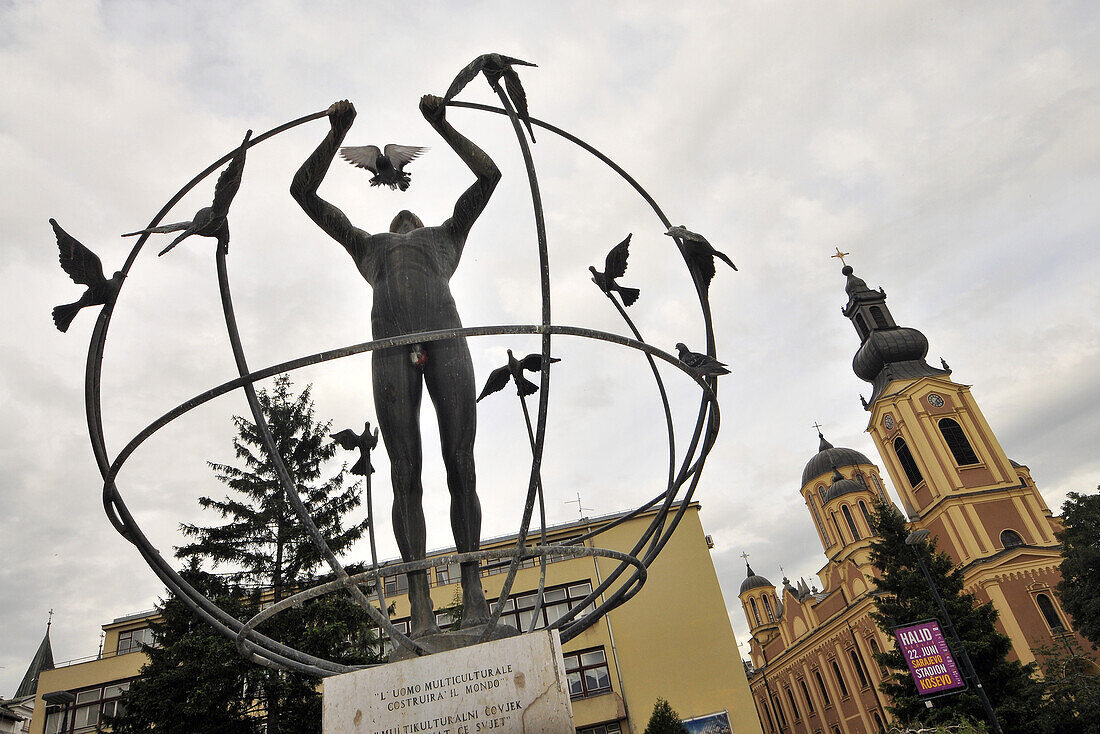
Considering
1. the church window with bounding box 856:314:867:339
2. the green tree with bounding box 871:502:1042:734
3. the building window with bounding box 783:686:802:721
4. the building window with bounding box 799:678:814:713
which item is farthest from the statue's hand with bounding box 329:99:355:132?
the building window with bounding box 783:686:802:721

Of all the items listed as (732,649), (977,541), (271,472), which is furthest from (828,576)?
(271,472)

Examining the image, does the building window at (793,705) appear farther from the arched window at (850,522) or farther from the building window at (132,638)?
the building window at (132,638)

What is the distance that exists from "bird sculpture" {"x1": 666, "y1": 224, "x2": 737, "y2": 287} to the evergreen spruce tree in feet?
42.2

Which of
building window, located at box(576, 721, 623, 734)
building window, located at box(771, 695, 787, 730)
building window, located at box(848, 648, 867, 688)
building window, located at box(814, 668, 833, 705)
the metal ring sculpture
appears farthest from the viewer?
building window, located at box(771, 695, 787, 730)

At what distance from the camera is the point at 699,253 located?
13.9 ft

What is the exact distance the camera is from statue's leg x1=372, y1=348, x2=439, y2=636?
380 cm

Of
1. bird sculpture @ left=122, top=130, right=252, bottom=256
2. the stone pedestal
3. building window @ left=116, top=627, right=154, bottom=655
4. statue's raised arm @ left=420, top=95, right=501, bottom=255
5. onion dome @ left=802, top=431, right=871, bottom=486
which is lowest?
the stone pedestal

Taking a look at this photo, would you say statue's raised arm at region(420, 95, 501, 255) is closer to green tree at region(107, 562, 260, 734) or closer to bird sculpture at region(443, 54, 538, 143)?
bird sculpture at region(443, 54, 538, 143)

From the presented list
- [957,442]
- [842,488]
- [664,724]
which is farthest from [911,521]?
[664,724]

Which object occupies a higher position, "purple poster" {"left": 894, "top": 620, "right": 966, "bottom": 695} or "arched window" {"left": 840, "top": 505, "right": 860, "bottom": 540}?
"arched window" {"left": 840, "top": 505, "right": 860, "bottom": 540}

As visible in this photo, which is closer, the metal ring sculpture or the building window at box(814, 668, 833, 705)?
the metal ring sculpture

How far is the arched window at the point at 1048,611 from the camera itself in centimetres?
3369

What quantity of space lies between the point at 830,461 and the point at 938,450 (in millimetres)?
20255

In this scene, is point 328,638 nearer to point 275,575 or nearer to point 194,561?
point 275,575
